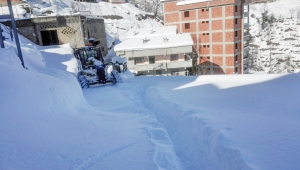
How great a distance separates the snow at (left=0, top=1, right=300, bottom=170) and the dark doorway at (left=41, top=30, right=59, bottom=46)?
42.8ft

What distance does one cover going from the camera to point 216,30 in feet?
88.2

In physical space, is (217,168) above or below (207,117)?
below

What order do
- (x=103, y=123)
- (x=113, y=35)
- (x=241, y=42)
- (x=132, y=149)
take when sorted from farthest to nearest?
(x=113, y=35)
(x=241, y=42)
(x=103, y=123)
(x=132, y=149)

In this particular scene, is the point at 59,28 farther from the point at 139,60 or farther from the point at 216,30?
the point at 216,30

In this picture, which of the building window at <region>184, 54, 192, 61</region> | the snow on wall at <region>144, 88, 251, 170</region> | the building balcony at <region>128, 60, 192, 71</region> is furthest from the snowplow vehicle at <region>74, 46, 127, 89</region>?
the building window at <region>184, 54, 192, 61</region>

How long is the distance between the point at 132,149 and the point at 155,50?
1977cm

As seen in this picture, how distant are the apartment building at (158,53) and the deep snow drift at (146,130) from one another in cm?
1516

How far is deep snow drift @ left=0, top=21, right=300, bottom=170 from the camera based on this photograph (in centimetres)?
340

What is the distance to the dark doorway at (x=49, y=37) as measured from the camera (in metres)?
19.9

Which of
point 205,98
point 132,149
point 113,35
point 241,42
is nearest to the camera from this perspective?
point 132,149

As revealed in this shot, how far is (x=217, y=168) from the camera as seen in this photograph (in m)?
4.11

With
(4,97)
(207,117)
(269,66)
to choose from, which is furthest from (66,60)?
(269,66)

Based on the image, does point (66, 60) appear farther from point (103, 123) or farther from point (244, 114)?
point (244, 114)

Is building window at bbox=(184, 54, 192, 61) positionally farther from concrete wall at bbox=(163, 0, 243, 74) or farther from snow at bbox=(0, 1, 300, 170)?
snow at bbox=(0, 1, 300, 170)
